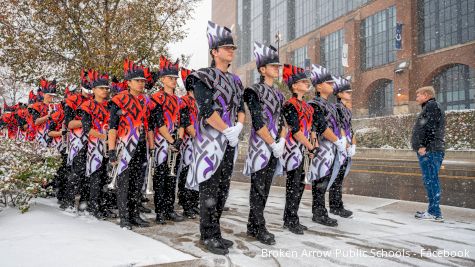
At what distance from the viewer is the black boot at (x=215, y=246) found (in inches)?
172

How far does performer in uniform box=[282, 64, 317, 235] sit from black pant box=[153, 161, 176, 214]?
1824mm

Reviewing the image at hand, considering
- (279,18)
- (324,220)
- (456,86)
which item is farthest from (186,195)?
(279,18)

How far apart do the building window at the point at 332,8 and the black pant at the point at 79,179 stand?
44199 millimetres

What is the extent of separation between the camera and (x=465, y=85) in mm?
33844

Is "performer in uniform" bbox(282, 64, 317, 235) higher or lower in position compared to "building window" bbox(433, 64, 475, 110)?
lower

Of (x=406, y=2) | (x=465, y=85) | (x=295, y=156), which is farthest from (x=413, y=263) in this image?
(x=406, y=2)

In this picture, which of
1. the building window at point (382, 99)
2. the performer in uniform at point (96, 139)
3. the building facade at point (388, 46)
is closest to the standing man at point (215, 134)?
the performer in uniform at point (96, 139)

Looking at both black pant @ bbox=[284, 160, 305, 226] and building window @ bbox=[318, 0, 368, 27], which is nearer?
black pant @ bbox=[284, 160, 305, 226]

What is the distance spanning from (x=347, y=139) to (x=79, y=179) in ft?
15.2

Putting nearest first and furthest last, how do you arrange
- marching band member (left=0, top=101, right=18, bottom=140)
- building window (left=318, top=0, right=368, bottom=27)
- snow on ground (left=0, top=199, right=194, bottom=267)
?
snow on ground (left=0, top=199, right=194, bottom=267)
marching band member (left=0, top=101, right=18, bottom=140)
building window (left=318, top=0, right=368, bottom=27)

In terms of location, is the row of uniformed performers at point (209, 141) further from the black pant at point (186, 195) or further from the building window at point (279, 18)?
the building window at point (279, 18)

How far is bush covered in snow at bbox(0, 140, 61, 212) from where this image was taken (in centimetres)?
607

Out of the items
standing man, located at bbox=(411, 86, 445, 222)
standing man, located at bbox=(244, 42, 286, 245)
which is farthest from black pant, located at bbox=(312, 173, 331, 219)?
standing man, located at bbox=(411, 86, 445, 222)

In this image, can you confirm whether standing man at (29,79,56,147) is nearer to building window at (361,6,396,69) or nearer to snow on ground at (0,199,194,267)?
snow on ground at (0,199,194,267)
